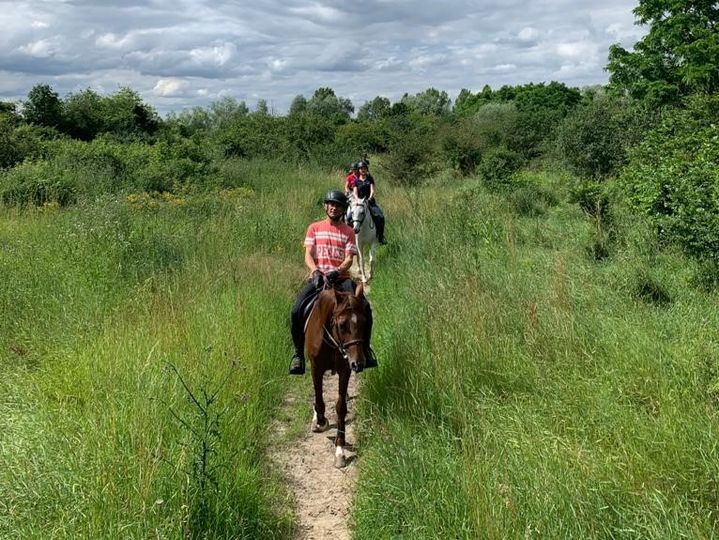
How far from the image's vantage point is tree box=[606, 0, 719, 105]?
2377cm

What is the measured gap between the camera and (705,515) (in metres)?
2.88

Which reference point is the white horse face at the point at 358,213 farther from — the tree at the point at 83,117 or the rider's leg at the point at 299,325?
the tree at the point at 83,117

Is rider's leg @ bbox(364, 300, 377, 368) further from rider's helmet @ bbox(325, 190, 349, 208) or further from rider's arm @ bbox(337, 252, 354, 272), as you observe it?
rider's helmet @ bbox(325, 190, 349, 208)

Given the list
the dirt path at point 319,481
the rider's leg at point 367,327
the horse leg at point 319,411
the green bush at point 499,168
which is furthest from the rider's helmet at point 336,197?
the green bush at point 499,168

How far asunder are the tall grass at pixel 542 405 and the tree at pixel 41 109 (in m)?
23.8

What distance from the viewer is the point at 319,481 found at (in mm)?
4562

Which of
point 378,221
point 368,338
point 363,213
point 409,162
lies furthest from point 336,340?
point 409,162

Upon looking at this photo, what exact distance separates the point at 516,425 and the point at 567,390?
611 millimetres

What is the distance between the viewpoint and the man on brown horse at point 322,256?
18.8ft

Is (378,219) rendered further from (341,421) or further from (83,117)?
(83,117)

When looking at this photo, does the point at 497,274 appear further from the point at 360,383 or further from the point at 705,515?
the point at 705,515

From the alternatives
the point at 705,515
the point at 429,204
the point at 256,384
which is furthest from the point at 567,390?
the point at 429,204

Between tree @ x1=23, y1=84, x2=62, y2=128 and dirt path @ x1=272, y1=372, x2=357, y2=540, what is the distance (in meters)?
24.8

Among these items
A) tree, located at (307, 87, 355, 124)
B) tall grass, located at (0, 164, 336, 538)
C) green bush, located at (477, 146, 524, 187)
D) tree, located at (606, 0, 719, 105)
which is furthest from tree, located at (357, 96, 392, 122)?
tall grass, located at (0, 164, 336, 538)
